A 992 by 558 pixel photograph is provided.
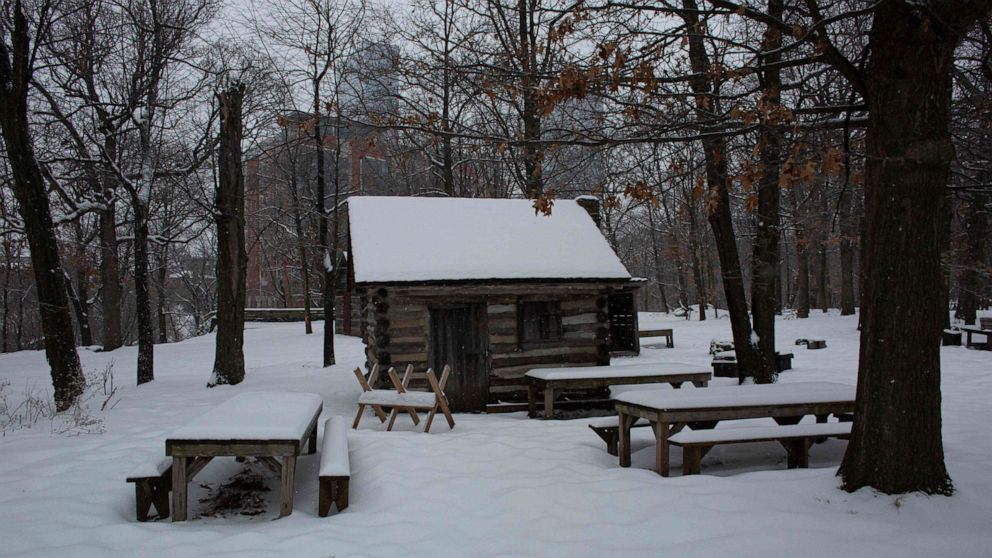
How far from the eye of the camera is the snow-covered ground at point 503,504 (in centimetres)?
496

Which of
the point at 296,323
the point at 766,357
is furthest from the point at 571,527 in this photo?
the point at 296,323

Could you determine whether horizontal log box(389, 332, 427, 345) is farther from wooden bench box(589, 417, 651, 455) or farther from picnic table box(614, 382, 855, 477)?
picnic table box(614, 382, 855, 477)

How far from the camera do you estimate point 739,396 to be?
730cm

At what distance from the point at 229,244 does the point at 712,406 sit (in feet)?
34.8

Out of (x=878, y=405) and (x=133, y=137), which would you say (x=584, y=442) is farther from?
(x=133, y=137)

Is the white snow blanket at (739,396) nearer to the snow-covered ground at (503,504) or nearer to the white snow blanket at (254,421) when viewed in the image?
the snow-covered ground at (503,504)

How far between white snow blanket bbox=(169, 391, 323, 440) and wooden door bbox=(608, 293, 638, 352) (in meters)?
14.5

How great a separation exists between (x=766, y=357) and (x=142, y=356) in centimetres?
1271

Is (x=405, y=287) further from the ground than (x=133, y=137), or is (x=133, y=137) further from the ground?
(x=133, y=137)

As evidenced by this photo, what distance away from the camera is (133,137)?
19.7 metres

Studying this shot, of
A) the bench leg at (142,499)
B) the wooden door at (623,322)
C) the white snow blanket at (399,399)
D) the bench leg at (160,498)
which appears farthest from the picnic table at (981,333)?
the bench leg at (142,499)

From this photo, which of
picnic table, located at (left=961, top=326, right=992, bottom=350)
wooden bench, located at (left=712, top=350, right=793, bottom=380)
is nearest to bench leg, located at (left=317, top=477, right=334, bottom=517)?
wooden bench, located at (left=712, top=350, right=793, bottom=380)

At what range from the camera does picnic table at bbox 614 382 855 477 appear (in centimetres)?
670

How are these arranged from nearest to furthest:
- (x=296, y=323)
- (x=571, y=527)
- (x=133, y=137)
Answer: (x=571, y=527)
(x=133, y=137)
(x=296, y=323)
